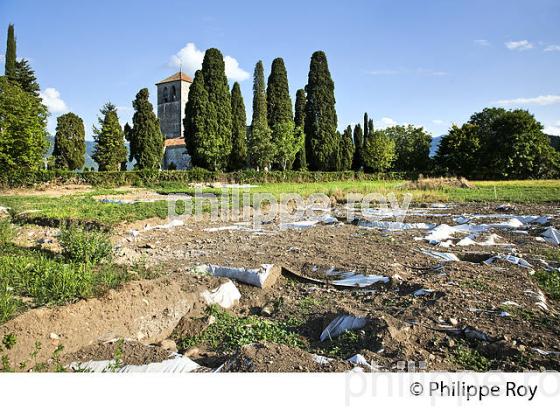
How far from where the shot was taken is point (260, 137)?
116ft

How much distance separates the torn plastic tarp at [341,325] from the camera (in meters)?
3.48

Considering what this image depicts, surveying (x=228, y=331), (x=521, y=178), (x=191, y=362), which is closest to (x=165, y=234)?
(x=228, y=331)

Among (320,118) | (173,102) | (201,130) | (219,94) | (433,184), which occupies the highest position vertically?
(173,102)

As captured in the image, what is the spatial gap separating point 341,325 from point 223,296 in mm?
1562

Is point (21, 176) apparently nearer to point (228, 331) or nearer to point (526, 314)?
point (228, 331)

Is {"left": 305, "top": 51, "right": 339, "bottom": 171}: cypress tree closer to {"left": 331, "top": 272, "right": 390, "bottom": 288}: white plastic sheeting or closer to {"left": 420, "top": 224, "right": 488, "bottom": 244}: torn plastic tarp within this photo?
{"left": 420, "top": 224, "right": 488, "bottom": 244}: torn plastic tarp

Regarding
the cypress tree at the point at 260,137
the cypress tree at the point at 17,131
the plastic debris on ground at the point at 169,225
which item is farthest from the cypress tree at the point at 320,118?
the plastic debris on ground at the point at 169,225

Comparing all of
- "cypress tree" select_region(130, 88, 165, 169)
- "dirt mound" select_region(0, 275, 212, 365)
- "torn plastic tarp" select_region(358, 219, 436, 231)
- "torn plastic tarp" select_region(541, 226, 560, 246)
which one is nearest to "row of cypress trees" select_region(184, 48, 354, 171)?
"cypress tree" select_region(130, 88, 165, 169)

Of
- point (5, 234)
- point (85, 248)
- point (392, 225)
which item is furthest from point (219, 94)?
point (85, 248)

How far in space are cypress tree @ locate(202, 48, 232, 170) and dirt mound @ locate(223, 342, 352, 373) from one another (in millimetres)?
30577

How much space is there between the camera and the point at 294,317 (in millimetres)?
4055

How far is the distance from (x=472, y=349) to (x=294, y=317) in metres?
1.66

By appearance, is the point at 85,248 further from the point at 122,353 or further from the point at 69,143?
the point at 69,143

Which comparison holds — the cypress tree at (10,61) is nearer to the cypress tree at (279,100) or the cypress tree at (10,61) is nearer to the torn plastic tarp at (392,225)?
the torn plastic tarp at (392,225)
